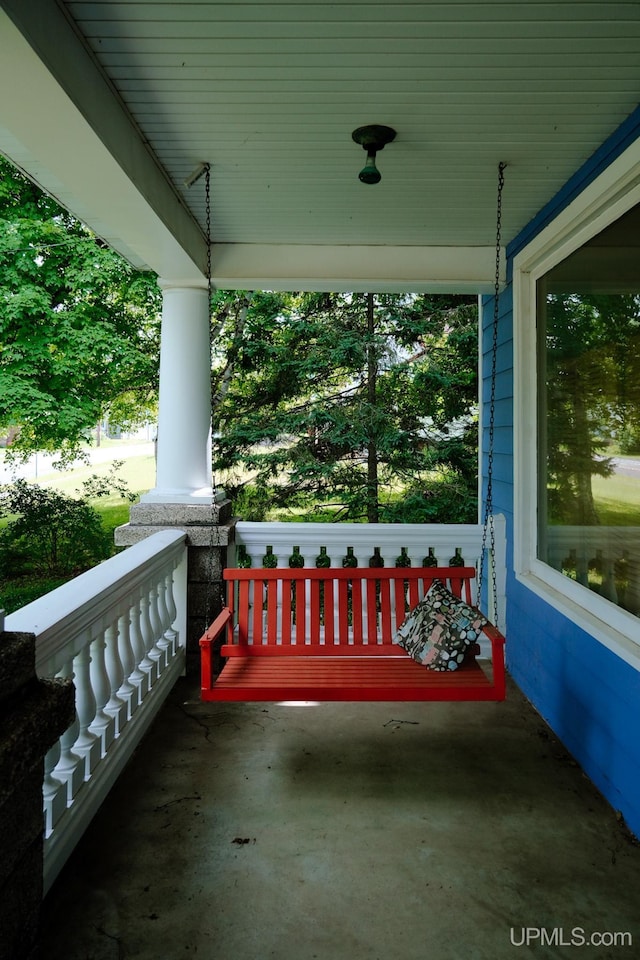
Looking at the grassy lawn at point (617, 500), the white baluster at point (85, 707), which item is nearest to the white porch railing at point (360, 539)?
the grassy lawn at point (617, 500)

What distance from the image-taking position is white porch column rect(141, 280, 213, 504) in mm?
3742

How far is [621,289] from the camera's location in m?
2.43

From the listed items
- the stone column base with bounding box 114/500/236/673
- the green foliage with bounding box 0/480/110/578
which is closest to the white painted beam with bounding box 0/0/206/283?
the stone column base with bounding box 114/500/236/673

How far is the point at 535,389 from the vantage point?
3439mm

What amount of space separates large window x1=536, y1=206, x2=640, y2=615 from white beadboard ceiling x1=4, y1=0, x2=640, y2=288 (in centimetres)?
48

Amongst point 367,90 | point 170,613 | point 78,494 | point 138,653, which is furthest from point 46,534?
point 367,90

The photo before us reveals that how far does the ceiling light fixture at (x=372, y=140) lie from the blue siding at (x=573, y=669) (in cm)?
89

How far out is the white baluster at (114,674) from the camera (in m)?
2.51

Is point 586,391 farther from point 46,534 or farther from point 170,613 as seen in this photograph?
point 46,534

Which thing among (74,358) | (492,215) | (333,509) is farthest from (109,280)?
(492,215)

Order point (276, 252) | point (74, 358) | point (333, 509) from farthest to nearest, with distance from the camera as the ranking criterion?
point (333, 509) → point (74, 358) → point (276, 252)

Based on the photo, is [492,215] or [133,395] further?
[133,395]

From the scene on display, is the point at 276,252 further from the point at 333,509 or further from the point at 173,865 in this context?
the point at 333,509

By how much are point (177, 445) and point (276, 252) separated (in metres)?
1.33
